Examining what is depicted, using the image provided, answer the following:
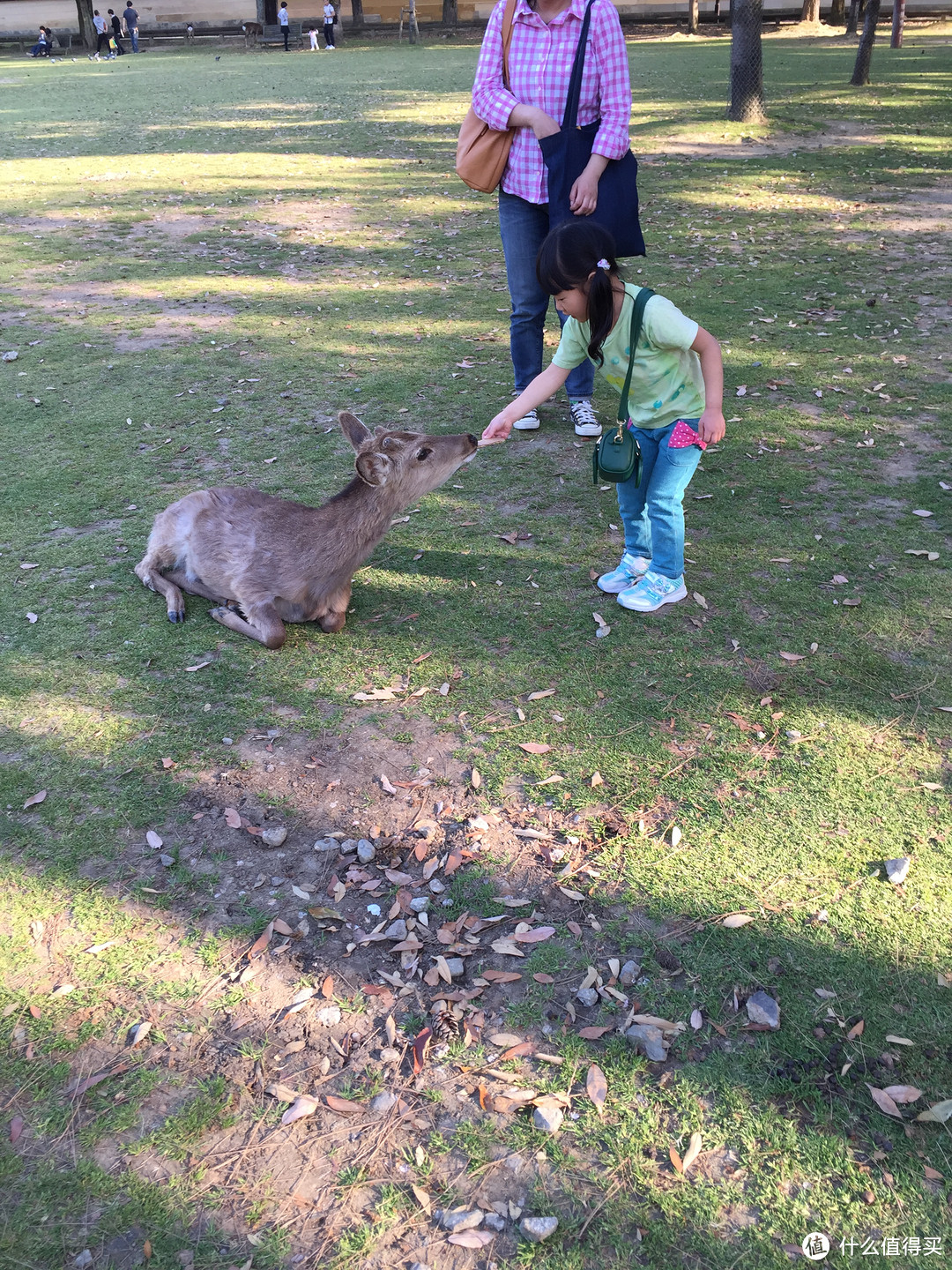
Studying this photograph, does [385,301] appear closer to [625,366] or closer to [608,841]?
[625,366]

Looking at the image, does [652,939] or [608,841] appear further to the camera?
[608,841]

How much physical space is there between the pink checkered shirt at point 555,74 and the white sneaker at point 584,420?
55.3 inches

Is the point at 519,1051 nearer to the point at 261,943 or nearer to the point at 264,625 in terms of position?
the point at 261,943

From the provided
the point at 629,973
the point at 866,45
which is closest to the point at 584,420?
the point at 629,973

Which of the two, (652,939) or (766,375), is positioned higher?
(766,375)

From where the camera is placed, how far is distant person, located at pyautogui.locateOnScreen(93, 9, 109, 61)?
41.1 m

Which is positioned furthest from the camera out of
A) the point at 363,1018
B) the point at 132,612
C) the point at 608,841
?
the point at 132,612

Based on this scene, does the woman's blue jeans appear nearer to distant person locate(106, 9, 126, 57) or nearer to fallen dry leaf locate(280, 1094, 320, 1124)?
fallen dry leaf locate(280, 1094, 320, 1124)

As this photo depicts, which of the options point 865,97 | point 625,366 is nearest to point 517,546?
point 625,366

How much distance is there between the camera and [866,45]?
18.2m

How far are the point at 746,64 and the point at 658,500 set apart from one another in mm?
14405

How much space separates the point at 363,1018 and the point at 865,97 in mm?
20588

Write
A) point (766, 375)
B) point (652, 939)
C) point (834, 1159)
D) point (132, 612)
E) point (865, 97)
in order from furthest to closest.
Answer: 1. point (865, 97)
2. point (766, 375)
3. point (132, 612)
4. point (652, 939)
5. point (834, 1159)

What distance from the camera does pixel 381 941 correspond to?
2.95 meters
